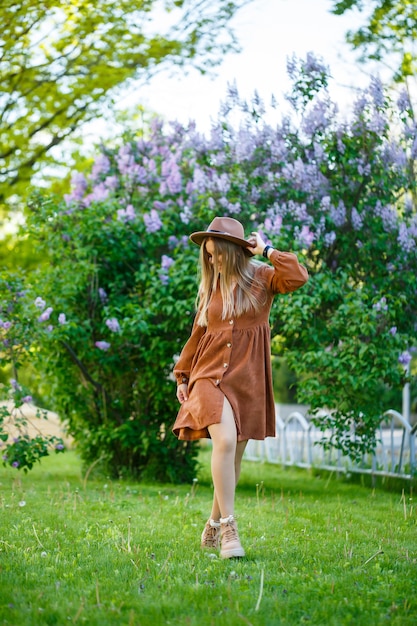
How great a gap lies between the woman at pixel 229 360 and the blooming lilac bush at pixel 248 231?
2.96 meters

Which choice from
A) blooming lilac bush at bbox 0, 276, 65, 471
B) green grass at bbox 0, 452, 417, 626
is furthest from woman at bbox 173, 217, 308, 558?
blooming lilac bush at bbox 0, 276, 65, 471

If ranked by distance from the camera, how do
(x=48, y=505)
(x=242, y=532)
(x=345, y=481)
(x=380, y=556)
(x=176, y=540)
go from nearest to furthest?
(x=380, y=556) → (x=176, y=540) → (x=242, y=532) → (x=48, y=505) → (x=345, y=481)

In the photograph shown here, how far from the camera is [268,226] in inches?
306

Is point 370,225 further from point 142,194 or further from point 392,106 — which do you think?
point 142,194

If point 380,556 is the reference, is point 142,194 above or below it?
above

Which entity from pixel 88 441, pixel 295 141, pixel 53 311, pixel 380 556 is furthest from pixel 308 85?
pixel 380 556

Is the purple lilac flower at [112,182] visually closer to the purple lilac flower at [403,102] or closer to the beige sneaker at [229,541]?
the purple lilac flower at [403,102]

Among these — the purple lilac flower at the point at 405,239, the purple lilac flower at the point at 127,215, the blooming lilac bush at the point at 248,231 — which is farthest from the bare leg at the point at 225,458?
the purple lilac flower at the point at 127,215

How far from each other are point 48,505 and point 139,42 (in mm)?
6663

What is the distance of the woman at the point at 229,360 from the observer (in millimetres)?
4324

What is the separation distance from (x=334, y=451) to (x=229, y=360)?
6.16 meters

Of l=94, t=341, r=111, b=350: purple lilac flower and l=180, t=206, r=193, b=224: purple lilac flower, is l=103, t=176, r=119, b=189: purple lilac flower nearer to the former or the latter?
l=180, t=206, r=193, b=224: purple lilac flower

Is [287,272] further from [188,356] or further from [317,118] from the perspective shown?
[317,118]

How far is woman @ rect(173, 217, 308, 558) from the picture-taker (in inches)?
170
